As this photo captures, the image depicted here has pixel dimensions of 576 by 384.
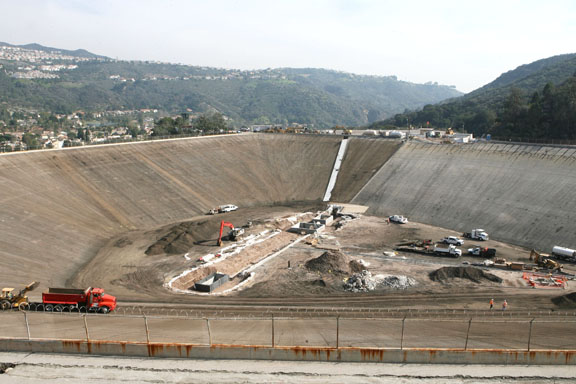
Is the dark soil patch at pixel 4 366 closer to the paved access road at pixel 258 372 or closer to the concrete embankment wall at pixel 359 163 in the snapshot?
the paved access road at pixel 258 372

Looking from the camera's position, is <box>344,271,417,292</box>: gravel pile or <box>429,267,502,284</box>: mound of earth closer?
<box>344,271,417,292</box>: gravel pile

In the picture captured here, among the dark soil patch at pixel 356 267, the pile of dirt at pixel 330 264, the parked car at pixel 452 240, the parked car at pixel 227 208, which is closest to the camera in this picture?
the pile of dirt at pixel 330 264

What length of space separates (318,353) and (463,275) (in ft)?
69.0

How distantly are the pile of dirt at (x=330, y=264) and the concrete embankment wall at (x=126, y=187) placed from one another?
827 inches

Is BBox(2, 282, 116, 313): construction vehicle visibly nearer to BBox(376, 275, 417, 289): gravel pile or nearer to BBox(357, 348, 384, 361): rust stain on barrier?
BBox(357, 348, 384, 361): rust stain on barrier

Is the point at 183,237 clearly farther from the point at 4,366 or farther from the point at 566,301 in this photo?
the point at 566,301

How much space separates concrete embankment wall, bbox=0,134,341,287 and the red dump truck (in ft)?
21.7

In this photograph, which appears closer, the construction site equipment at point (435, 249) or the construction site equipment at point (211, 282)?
the construction site equipment at point (211, 282)

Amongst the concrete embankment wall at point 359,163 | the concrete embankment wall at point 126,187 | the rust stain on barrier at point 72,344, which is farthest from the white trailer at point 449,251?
the rust stain on barrier at point 72,344

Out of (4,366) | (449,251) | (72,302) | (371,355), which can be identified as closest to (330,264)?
(449,251)

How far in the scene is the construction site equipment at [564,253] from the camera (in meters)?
35.8

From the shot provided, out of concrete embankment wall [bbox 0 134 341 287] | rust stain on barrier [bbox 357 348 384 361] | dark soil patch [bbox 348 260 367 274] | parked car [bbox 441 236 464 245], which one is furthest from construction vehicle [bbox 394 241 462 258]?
rust stain on barrier [bbox 357 348 384 361]

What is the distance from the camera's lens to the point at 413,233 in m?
45.8

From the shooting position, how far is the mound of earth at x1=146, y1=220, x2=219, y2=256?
39469 millimetres
